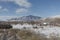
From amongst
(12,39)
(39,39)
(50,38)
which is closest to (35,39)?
(39,39)

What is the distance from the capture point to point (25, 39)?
23.7ft

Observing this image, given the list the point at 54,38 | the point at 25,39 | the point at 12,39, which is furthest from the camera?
the point at 54,38

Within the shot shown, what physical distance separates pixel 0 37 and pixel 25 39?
120cm

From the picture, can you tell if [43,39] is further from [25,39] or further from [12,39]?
[12,39]

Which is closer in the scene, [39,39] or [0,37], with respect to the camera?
[0,37]

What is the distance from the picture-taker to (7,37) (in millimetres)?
6477

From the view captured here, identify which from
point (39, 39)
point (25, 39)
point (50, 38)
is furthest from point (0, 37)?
point (50, 38)

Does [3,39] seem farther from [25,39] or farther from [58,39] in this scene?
[58,39]

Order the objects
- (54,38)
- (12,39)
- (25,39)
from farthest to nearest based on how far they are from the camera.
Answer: (54,38), (25,39), (12,39)

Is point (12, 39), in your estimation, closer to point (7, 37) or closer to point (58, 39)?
point (7, 37)

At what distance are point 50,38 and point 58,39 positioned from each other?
0.38 m

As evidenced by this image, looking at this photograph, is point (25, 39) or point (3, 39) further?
point (25, 39)

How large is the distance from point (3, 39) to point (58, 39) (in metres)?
2.65

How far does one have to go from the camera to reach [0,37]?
6.55 m
